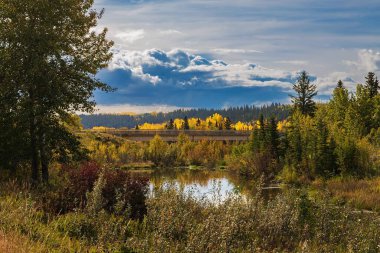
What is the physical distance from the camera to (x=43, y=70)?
64.8 feet

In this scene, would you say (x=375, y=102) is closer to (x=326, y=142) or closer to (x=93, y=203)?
(x=326, y=142)

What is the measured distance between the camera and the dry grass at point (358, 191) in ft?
104

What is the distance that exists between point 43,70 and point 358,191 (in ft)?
85.5

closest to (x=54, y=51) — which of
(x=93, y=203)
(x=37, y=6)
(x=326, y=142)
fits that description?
(x=37, y=6)

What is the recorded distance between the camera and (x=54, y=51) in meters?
20.3

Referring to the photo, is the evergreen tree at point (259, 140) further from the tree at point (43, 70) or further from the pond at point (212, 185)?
the tree at point (43, 70)

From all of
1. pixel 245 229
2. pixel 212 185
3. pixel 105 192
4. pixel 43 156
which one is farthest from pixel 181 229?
pixel 212 185

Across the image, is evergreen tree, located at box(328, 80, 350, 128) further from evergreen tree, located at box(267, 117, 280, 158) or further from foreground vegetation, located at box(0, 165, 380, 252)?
foreground vegetation, located at box(0, 165, 380, 252)

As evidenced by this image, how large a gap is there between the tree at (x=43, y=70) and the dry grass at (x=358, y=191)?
16.4 meters

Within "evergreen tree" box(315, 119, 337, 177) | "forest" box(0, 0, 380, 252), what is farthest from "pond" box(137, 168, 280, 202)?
"evergreen tree" box(315, 119, 337, 177)

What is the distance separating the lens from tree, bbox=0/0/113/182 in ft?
64.2

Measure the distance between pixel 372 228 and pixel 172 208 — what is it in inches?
226

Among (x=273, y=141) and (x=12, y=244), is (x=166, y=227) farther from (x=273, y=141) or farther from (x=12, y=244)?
(x=273, y=141)

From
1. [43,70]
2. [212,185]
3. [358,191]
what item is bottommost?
[358,191]
